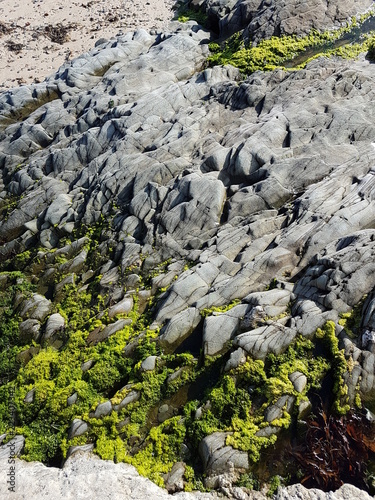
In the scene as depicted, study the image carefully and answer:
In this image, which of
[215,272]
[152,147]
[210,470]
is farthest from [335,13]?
[210,470]

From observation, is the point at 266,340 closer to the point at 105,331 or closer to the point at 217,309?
the point at 217,309

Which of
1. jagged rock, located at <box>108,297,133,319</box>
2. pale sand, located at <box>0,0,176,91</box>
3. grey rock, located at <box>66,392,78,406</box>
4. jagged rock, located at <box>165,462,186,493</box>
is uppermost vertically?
pale sand, located at <box>0,0,176,91</box>

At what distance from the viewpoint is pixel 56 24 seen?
151 ft

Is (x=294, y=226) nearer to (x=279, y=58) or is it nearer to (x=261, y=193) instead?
(x=261, y=193)

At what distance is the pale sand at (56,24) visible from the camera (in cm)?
4138

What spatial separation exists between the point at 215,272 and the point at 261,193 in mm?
4827

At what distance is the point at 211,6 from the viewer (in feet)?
122

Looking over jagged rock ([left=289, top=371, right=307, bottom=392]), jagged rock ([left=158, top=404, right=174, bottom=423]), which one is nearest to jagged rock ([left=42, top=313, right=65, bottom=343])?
jagged rock ([left=158, top=404, right=174, bottom=423])

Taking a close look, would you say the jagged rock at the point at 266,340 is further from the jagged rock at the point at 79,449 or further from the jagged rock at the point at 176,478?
the jagged rock at the point at 79,449

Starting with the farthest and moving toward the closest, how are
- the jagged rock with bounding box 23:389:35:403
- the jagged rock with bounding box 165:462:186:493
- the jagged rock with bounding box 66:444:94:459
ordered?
1. the jagged rock with bounding box 23:389:35:403
2. the jagged rock with bounding box 66:444:94:459
3. the jagged rock with bounding box 165:462:186:493

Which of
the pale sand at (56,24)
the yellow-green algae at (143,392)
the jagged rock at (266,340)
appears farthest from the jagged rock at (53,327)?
the pale sand at (56,24)

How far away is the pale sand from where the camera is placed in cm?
4138

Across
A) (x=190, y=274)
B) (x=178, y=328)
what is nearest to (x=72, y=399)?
(x=178, y=328)

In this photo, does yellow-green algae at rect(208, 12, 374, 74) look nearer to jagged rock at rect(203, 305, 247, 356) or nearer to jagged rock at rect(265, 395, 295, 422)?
jagged rock at rect(203, 305, 247, 356)
